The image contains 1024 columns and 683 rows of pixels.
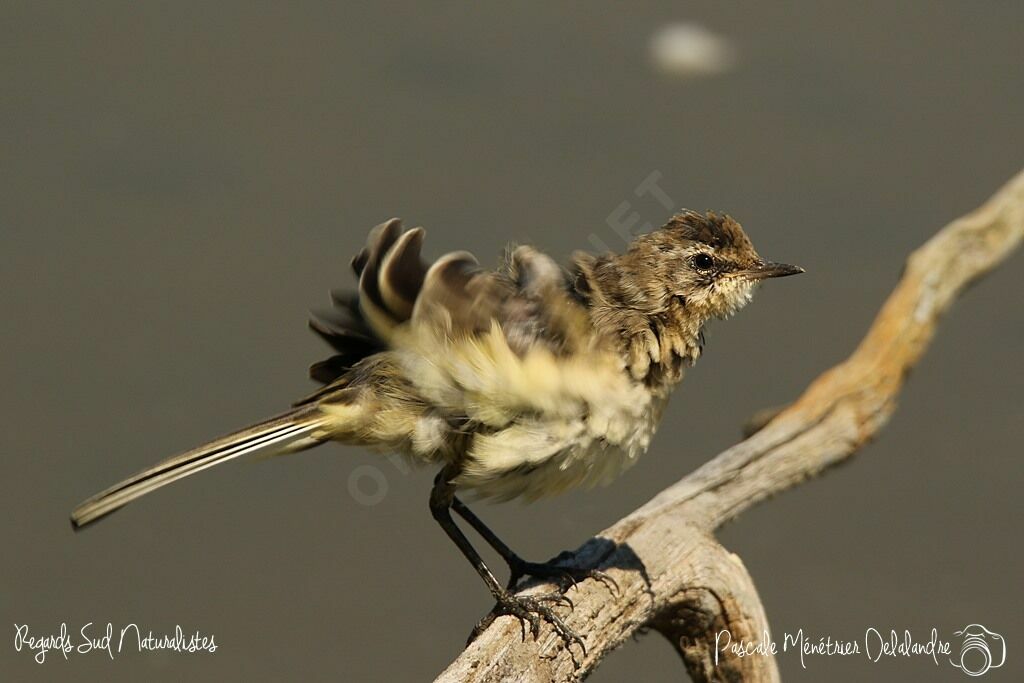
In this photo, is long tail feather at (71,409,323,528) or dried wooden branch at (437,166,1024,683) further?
dried wooden branch at (437,166,1024,683)

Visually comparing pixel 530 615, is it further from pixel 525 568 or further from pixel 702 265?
pixel 702 265

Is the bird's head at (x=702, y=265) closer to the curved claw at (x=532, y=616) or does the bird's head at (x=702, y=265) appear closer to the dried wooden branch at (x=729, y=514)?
the dried wooden branch at (x=729, y=514)

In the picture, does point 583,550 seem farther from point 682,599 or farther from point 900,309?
point 900,309

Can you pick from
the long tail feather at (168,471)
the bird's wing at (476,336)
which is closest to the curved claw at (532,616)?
the bird's wing at (476,336)

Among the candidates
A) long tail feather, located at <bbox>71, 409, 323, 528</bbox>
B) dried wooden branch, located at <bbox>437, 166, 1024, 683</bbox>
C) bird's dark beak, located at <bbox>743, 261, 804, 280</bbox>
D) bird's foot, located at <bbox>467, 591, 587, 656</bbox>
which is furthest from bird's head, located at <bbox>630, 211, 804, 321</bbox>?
long tail feather, located at <bbox>71, 409, 323, 528</bbox>

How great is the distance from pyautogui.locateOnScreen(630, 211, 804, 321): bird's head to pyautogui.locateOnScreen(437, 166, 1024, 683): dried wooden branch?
693 mm

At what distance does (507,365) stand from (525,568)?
0.80 metres

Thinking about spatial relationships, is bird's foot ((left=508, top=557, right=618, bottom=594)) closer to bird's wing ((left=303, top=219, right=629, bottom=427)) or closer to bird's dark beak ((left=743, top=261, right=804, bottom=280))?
bird's wing ((left=303, top=219, right=629, bottom=427))

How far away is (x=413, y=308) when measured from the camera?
3.38m

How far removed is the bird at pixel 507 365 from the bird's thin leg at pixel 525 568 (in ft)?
0.36

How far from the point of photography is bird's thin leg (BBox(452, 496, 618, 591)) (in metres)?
3.75

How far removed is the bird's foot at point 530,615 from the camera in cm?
352

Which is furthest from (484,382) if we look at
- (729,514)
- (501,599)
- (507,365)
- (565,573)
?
(729,514)

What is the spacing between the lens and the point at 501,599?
3.55m
